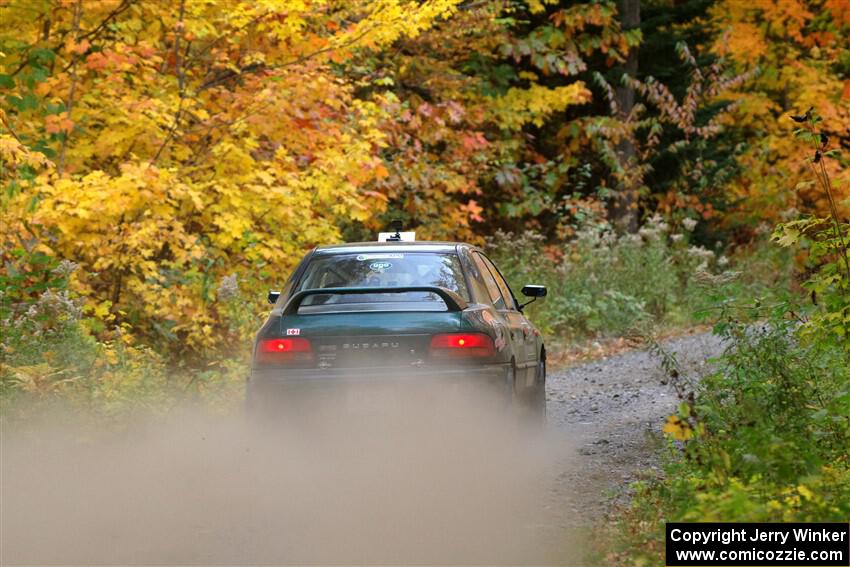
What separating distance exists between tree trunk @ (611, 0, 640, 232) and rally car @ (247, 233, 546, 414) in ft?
50.9

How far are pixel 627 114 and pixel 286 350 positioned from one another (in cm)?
1745

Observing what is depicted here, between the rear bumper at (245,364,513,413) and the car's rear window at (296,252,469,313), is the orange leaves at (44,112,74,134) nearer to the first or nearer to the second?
the car's rear window at (296,252,469,313)

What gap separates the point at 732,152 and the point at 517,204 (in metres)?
5.13

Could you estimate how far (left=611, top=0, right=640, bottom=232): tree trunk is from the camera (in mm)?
24688

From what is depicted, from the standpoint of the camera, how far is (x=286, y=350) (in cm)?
874

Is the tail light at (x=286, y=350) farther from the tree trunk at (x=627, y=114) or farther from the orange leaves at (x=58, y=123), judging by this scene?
the tree trunk at (x=627, y=114)

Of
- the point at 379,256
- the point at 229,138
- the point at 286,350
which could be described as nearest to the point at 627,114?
the point at 229,138

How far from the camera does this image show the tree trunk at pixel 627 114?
2469 centimetres

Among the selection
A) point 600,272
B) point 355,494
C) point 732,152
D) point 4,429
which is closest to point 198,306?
point 4,429

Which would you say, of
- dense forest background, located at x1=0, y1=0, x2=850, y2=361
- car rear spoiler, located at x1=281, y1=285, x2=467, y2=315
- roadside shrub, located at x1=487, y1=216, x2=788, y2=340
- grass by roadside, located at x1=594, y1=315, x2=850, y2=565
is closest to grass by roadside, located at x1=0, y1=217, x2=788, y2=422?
roadside shrub, located at x1=487, y1=216, x2=788, y2=340

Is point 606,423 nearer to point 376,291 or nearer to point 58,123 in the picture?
point 376,291

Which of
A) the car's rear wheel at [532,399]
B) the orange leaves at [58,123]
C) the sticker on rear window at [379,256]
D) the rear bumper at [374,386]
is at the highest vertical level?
the orange leaves at [58,123]

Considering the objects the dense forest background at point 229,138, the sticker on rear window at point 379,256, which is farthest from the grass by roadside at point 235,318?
the sticker on rear window at point 379,256

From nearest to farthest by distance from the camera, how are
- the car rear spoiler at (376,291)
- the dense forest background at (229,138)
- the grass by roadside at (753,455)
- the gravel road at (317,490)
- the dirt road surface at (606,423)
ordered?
the grass by roadside at (753,455) → the gravel road at (317,490) → the dirt road surface at (606,423) → the car rear spoiler at (376,291) → the dense forest background at (229,138)
